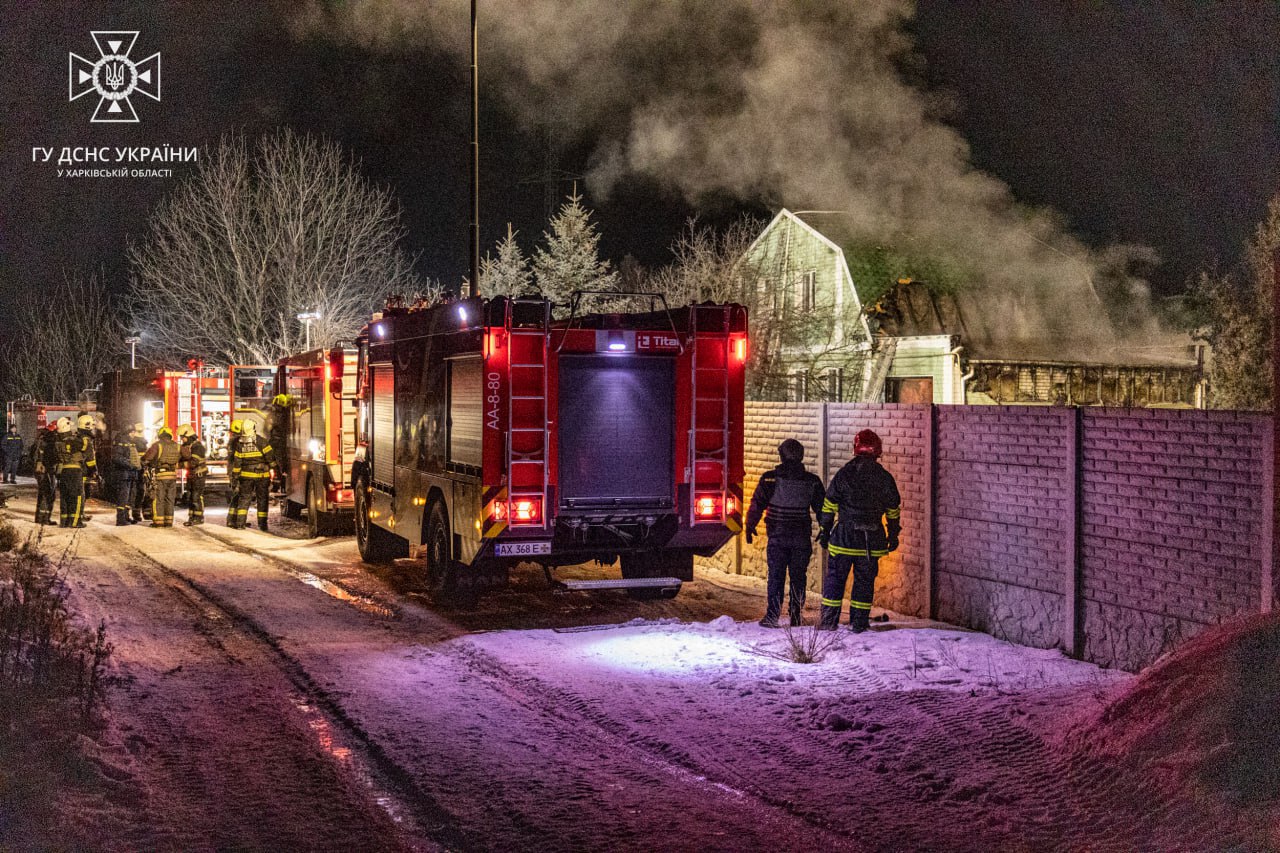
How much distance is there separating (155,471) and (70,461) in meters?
1.25

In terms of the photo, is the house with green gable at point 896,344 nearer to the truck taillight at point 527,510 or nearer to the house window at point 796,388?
the house window at point 796,388

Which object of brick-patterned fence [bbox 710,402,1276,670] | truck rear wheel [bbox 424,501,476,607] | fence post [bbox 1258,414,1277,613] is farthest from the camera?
truck rear wheel [bbox 424,501,476,607]

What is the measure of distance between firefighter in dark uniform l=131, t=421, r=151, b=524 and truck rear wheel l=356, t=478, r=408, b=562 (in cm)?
652

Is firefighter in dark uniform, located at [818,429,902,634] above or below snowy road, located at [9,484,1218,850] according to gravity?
above

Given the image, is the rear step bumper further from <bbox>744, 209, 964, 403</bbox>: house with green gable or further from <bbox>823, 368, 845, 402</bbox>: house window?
<bbox>823, 368, 845, 402</bbox>: house window

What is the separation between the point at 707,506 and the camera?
36.0 feet

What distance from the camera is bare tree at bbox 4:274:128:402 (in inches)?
2169

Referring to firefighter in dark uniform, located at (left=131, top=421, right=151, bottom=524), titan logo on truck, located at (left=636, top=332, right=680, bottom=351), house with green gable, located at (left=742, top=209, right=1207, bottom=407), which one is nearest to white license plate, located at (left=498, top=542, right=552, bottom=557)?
Result: titan logo on truck, located at (left=636, top=332, right=680, bottom=351)

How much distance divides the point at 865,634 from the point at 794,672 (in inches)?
57.0

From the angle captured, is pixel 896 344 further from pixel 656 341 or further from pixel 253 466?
pixel 656 341

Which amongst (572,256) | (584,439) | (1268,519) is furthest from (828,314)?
(1268,519)

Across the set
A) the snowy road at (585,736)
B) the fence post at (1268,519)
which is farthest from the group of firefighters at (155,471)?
the fence post at (1268,519)

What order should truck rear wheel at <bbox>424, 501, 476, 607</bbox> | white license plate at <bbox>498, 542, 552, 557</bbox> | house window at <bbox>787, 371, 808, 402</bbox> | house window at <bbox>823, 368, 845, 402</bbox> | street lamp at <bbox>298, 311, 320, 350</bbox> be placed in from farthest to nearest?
street lamp at <bbox>298, 311, 320, 350</bbox> < house window at <bbox>787, 371, 808, 402</bbox> < house window at <bbox>823, 368, 845, 402</bbox> < truck rear wheel at <bbox>424, 501, 476, 607</bbox> < white license plate at <bbox>498, 542, 552, 557</bbox>

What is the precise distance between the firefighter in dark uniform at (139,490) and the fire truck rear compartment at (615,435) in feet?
38.0
